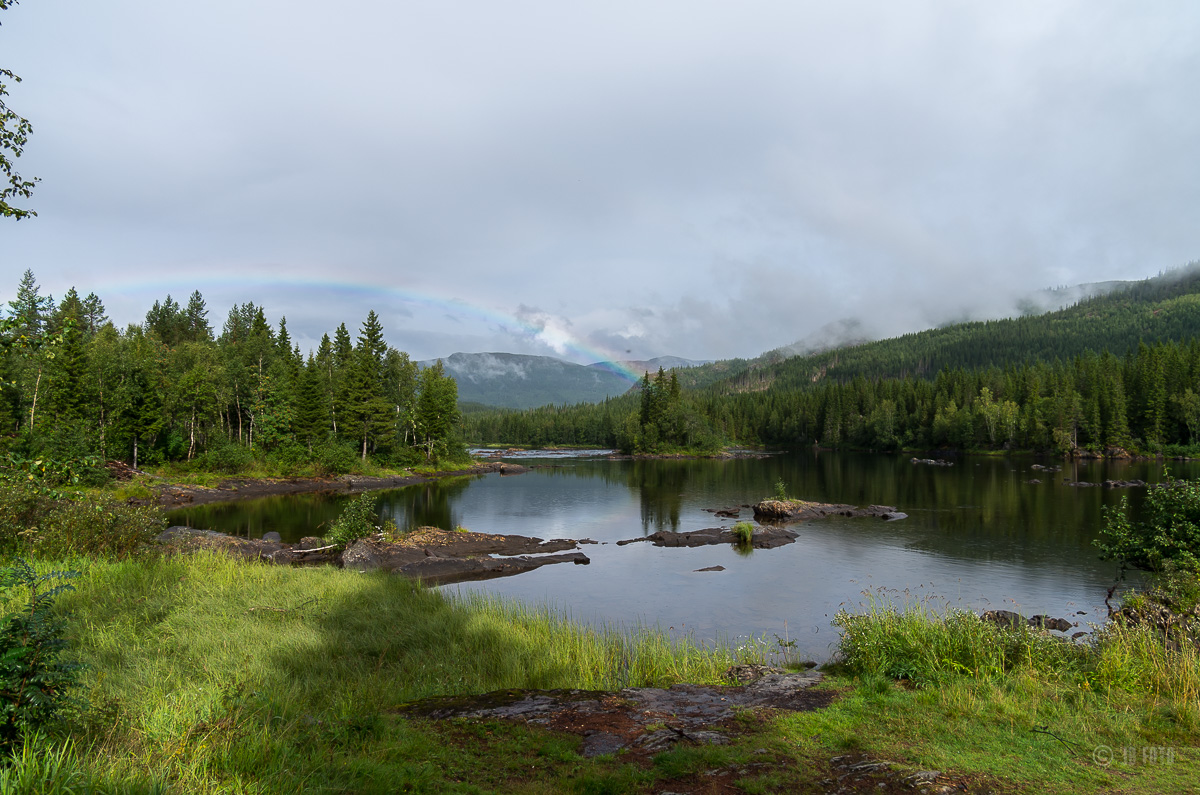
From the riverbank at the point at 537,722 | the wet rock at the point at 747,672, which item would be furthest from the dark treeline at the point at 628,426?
the riverbank at the point at 537,722

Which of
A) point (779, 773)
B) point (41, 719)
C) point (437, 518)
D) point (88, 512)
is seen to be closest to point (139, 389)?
point (437, 518)

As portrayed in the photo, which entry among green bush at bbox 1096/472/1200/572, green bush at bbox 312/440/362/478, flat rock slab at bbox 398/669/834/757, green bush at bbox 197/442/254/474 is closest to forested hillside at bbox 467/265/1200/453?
green bush at bbox 312/440/362/478

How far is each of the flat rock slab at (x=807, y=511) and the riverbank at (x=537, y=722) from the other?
1185 inches

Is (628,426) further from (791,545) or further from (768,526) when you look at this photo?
(791,545)

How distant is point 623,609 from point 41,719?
60.9 ft

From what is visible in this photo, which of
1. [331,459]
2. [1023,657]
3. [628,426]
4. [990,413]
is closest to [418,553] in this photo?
[1023,657]

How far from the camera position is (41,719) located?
5.16m

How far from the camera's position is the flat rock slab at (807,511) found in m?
42.7

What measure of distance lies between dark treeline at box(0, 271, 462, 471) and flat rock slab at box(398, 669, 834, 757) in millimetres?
39203

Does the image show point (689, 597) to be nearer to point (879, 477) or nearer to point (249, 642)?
point (249, 642)

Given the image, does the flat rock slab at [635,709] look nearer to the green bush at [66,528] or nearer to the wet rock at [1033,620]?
the wet rock at [1033,620]

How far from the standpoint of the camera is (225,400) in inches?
2484

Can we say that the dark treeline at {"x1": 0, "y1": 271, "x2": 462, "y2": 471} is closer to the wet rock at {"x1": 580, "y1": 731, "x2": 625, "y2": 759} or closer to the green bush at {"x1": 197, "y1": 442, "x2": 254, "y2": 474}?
the green bush at {"x1": 197, "y1": 442, "x2": 254, "y2": 474}

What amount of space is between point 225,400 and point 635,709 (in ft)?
222
